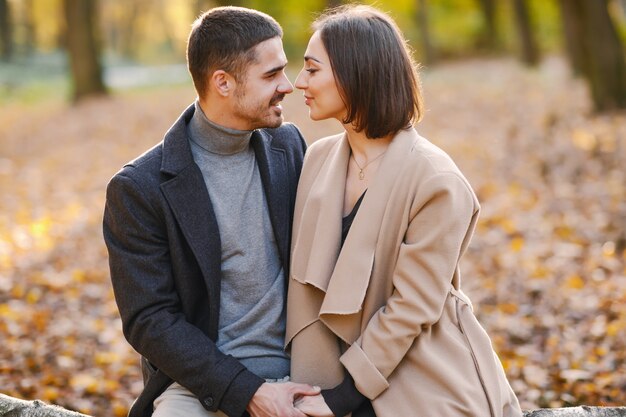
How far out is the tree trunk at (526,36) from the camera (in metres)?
22.6

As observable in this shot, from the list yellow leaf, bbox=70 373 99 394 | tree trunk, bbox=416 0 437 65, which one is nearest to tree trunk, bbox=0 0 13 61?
tree trunk, bbox=416 0 437 65

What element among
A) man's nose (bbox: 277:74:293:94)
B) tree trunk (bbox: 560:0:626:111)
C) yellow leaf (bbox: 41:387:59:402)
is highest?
man's nose (bbox: 277:74:293:94)

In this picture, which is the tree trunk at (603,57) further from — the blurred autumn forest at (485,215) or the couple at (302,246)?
the couple at (302,246)

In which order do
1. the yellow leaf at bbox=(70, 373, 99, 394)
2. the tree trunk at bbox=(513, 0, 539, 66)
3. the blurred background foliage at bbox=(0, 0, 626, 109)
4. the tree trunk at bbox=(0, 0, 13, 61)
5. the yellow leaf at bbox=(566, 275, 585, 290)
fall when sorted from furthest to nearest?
the tree trunk at bbox=(0, 0, 13, 61) < the tree trunk at bbox=(513, 0, 539, 66) < the blurred background foliage at bbox=(0, 0, 626, 109) < the yellow leaf at bbox=(566, 275, 585, 290) < the yellow leaf at bbox=(70, 373, 99, 394)

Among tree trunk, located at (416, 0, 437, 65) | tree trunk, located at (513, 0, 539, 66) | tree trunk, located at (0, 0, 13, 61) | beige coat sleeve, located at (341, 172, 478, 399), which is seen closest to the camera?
beige coat sleeve, located at (341, 172, 478, 399)

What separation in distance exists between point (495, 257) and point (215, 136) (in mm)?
4200

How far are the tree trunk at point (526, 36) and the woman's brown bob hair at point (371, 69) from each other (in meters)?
21.0

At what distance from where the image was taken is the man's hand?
2.58m

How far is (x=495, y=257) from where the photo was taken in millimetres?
6641

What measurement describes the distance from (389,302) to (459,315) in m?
0.25

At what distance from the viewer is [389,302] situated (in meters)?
2.56

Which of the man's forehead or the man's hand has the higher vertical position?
the man's forehead

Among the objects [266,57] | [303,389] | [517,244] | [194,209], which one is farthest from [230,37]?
[517,244]

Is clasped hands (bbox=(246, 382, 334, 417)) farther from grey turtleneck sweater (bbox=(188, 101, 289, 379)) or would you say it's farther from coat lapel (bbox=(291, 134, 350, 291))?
coat lapel (bbox=(291, 134, 350, 291))
